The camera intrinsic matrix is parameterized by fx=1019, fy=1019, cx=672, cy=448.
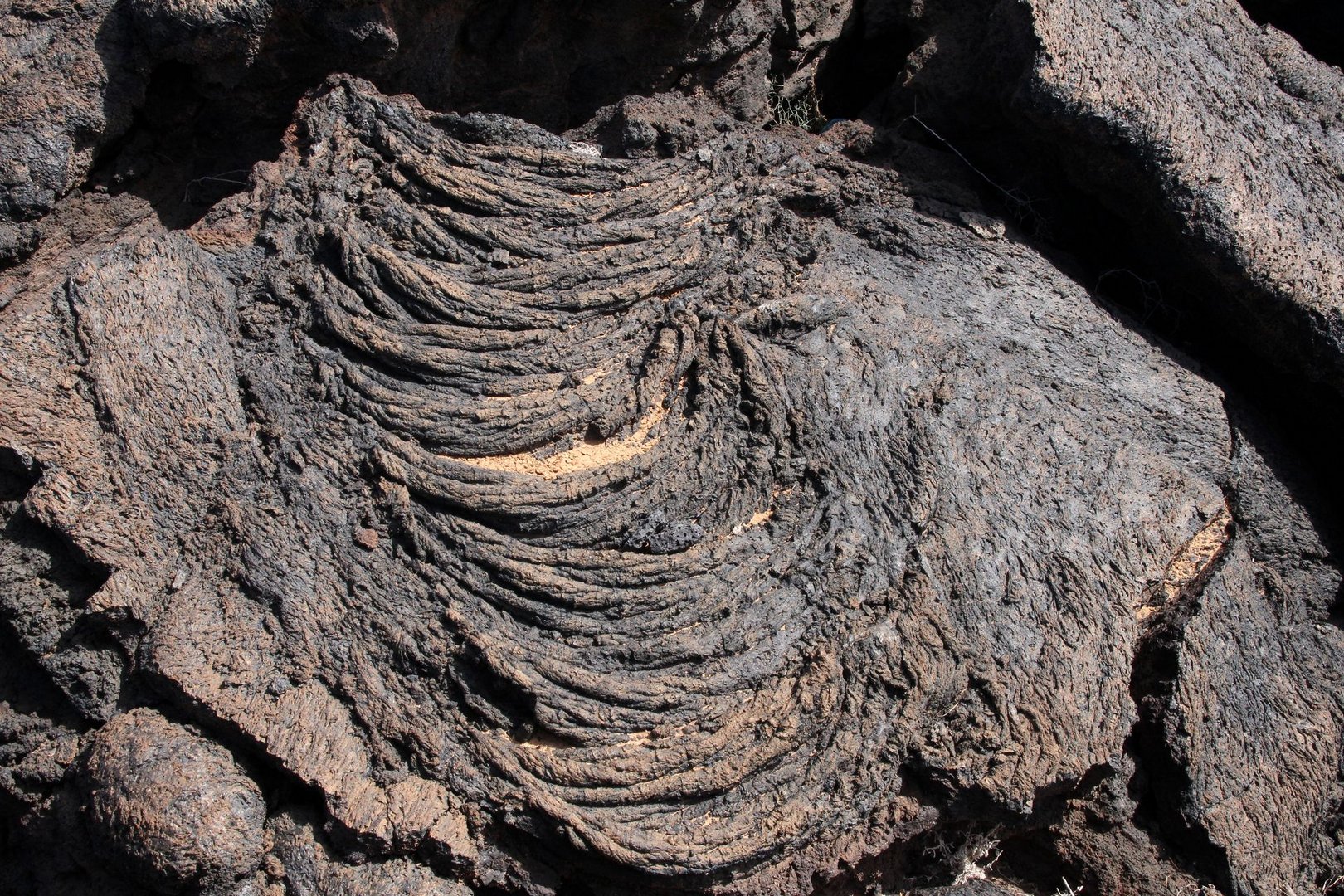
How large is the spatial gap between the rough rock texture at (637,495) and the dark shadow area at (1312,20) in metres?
1.20

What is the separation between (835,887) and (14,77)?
290cm

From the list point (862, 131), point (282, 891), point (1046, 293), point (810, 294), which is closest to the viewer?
point (282, 891)

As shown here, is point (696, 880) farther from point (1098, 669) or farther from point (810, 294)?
point (810, 294)

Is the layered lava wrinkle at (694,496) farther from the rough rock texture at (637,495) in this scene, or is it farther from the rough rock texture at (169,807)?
the rough rock texture at (169,807)

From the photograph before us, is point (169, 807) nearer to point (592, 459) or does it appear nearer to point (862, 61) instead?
point (592, 459)

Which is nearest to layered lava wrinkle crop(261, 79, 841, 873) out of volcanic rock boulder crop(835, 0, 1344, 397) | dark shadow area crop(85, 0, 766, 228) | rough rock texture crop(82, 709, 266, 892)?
dark shadow area crop(85, 0, 766, 228)

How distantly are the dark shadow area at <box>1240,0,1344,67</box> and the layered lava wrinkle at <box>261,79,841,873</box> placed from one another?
A: 8.99ft

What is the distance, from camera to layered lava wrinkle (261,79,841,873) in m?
2.26

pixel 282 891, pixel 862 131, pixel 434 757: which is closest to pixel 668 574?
pixel 434 757

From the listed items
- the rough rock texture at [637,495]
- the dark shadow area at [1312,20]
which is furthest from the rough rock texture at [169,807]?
the dark shadow area at [1312,20]

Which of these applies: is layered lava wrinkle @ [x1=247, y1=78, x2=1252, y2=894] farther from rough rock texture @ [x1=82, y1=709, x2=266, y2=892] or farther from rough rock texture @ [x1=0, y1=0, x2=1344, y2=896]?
rough rock texture @ [x1=82, y1=709, x2=266, y2=892]

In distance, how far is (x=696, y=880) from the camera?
2.22m

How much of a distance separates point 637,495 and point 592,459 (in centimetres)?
16

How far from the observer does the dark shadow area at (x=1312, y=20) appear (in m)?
4.12
